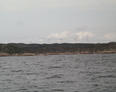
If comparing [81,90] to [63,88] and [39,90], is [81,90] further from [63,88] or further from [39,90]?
[39,90]

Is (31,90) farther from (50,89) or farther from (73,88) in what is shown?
(73,88)

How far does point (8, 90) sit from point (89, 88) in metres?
8.16

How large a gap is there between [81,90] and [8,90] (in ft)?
23.9

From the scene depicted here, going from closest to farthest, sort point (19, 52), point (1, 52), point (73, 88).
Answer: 1. point (73, 88)
2. point (1, 52)
3. point (19, 52)

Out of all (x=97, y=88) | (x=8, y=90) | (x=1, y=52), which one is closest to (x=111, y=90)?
(x=97, y=88)

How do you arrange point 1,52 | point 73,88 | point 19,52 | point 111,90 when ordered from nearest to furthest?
point 111,90 → point 73,88 → point 1,52 → point 19,52

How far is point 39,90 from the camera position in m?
23.0

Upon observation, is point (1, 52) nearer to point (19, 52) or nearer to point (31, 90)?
point (19, 52)

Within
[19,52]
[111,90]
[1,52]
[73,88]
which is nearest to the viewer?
[111,90]

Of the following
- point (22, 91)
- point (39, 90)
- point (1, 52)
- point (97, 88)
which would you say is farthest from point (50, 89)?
point (1, 52)

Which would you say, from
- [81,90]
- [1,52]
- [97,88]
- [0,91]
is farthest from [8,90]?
[1,52]

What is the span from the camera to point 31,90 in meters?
23.1

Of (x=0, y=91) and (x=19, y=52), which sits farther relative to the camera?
(x=19, y=52)

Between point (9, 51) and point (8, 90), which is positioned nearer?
point (8, 90)
